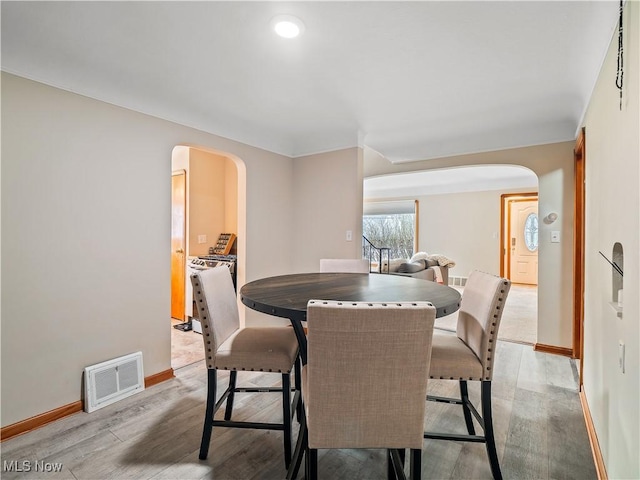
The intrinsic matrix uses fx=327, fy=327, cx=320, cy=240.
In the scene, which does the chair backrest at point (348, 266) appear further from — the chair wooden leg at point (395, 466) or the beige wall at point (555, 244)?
the beige wall at point (555, 244)

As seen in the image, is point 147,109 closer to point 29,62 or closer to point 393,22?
point 29,62

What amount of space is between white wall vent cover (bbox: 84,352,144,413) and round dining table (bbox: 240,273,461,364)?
1.26 metres

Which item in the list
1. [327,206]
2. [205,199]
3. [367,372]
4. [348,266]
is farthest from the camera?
[205,199]

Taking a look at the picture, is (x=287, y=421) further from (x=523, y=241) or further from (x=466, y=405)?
(x=523, y=241)

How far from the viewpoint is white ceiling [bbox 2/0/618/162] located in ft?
5.07

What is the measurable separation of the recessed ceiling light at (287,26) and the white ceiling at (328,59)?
39 millimetres

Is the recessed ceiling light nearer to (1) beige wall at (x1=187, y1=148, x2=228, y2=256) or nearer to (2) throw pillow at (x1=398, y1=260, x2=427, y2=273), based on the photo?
(1) beige wall at (x1=187, y1=148, x2=228, y2=256)

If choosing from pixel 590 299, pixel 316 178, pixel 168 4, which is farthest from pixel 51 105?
pixel 590 299

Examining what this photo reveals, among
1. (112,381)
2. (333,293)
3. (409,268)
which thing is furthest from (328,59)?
(409,268)

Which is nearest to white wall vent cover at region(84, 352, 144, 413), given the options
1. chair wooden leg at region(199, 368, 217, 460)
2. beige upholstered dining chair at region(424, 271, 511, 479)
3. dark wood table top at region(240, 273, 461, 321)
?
chair wooden leg at region(199, 368, 217, 460)

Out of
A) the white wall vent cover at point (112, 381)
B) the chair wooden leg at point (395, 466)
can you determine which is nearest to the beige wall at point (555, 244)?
the chair wooden leg at point (395, 466)

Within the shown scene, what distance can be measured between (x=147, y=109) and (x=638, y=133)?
284cm

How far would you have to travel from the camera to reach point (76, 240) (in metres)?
2.13

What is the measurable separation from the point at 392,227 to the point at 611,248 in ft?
23.4
